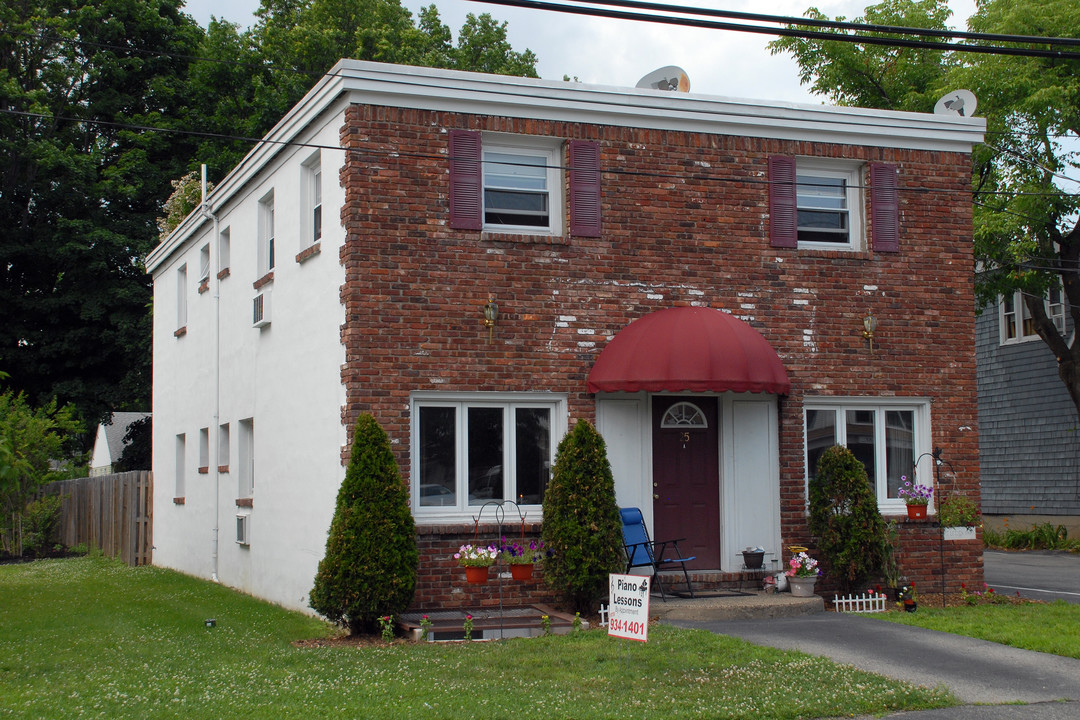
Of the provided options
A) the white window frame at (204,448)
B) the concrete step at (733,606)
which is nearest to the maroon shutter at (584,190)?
the concrete step at (733,606)

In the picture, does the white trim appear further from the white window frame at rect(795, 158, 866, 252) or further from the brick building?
the white window frame at rect(795, 158, 866, 252)

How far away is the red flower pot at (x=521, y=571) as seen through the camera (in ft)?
40.1

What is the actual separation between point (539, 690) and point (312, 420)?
6.04 meters

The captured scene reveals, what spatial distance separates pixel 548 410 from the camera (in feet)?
43.4

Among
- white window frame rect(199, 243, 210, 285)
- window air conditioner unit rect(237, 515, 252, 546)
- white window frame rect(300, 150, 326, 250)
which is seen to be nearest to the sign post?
white window frame rect(300, 150, 326, 250)

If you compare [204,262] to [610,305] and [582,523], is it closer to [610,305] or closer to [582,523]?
Result: [610,305]

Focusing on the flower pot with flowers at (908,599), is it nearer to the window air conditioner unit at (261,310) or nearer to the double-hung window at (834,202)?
the double-hung window at (834,202)

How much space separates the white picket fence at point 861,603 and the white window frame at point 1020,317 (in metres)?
12.8

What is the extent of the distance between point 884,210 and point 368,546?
7896 mm

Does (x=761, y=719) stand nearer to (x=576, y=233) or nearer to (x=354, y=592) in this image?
(x=354, y=592)

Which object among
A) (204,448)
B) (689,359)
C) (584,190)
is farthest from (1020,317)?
(204,448)

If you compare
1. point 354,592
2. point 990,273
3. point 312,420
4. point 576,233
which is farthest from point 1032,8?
point 354,592

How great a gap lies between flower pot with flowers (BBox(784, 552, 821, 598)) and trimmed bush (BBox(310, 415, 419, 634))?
447 centimetres

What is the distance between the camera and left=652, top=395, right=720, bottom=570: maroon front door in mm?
13578
